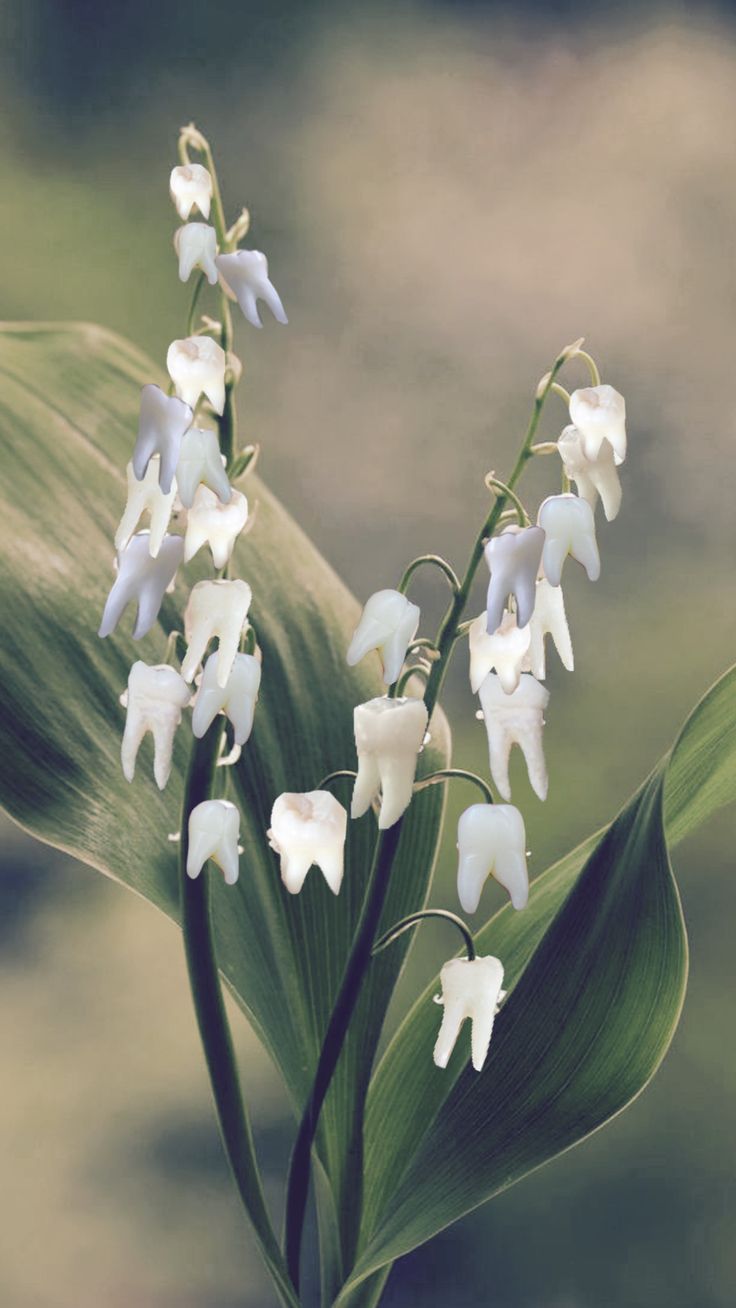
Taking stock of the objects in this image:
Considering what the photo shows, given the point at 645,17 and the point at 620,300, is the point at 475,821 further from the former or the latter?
the point at 645,17

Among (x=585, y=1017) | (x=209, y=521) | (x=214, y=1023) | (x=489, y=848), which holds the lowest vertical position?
(x=214, y=1023)

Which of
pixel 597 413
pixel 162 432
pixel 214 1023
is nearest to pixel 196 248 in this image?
pixel 162 432

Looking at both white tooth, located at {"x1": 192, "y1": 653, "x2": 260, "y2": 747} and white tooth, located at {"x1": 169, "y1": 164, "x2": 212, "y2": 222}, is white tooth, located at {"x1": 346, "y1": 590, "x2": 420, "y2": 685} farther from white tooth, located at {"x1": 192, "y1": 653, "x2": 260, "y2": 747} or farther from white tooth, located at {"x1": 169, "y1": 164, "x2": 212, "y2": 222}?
white tooth, located at {"x1": 169, "y1": 164, "x2": 212, "y2": 222}

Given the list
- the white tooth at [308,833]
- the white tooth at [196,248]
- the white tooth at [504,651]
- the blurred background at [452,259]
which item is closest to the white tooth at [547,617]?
the white tooth at [504,651]

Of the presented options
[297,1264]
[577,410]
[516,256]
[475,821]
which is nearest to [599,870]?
[475,821]

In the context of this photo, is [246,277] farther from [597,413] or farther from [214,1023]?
[214,1023]

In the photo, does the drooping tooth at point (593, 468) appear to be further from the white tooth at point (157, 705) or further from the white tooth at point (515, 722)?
the white tooth at point (157, 705)
